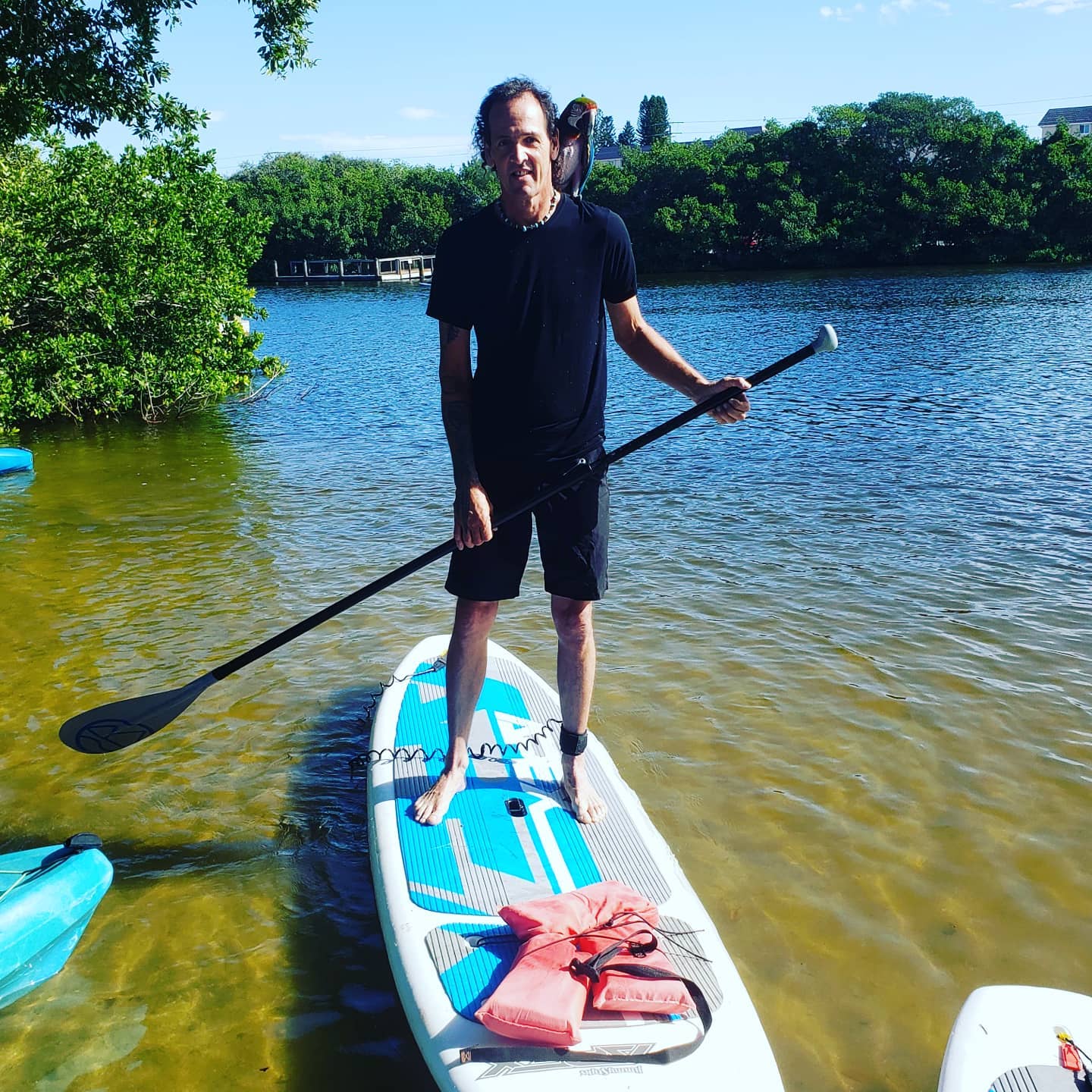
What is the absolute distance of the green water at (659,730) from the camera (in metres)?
3.22

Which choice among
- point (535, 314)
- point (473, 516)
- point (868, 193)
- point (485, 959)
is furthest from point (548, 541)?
point (868, 193)

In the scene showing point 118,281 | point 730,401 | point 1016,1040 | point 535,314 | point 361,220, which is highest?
point 361,220

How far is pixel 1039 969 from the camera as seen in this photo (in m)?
3.32

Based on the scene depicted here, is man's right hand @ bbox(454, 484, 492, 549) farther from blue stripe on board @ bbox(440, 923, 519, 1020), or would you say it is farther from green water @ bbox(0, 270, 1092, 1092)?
green water @ bbox(0, 270, 1092, 1092)

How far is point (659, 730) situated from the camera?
508cm

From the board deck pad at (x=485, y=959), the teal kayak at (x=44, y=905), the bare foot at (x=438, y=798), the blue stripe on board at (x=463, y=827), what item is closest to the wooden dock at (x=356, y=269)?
the blue stripe on board at (x=463, y=827)

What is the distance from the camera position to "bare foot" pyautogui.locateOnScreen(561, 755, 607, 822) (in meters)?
3.73

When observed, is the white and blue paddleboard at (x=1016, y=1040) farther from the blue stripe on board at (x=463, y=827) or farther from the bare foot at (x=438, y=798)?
the bare foot at (x=438, y=798)

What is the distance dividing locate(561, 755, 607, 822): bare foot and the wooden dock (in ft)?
250

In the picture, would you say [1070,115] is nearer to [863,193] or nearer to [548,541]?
[863,193]

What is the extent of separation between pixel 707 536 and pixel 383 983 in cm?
612

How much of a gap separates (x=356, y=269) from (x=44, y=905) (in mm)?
85957

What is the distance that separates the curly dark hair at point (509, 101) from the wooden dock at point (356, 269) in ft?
249

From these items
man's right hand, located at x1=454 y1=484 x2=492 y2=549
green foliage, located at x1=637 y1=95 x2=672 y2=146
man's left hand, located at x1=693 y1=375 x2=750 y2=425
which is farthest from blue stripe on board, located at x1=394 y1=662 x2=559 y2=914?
green foliage, located at x1=637 y1=95 x2=672 y2=146
